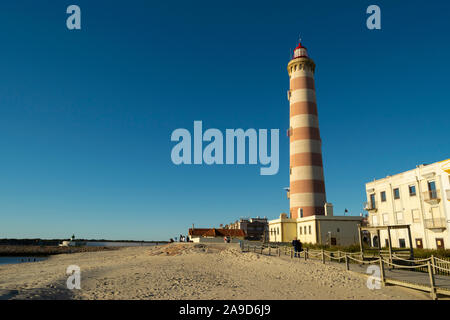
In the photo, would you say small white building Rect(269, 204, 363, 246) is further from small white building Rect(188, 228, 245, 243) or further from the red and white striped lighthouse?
small white building Rect(188, 228, 245, 243)

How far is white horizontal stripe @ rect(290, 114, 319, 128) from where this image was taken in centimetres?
4162

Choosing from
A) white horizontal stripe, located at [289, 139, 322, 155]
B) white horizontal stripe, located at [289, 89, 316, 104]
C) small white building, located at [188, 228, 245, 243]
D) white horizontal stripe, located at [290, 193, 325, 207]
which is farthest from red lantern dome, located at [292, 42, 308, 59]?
small white building, located at [188, 228, 245, 243]

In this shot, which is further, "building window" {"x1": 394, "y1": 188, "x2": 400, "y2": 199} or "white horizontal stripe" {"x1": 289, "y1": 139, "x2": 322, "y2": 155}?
"white horizontal stripe" {"x1": 289, "y1": 139, "x2": 322, "y2": 155}

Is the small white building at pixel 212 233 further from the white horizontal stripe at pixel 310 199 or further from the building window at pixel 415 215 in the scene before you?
the building window at pixel 415 215

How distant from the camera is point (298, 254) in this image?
2481cm

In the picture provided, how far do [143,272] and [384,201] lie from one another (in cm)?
2883

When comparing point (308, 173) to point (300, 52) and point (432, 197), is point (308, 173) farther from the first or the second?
point (300, 52)

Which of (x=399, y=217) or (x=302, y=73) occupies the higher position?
(x=302, y=73)

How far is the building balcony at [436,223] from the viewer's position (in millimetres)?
25986

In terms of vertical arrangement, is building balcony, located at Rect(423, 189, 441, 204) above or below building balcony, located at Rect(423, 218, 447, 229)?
above

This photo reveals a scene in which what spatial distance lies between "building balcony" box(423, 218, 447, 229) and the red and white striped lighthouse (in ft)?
42.9

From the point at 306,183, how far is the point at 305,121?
29.9ft

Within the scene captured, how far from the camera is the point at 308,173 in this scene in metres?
39.7

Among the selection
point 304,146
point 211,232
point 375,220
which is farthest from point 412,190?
point 211,232
